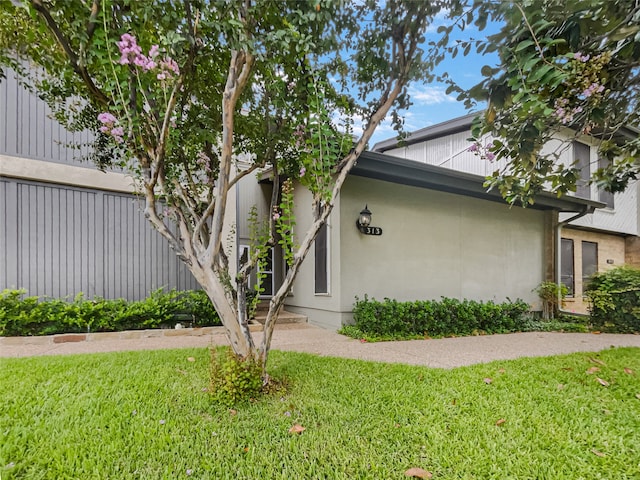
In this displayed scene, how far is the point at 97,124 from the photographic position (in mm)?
4117

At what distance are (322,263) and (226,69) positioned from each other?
12.7ft

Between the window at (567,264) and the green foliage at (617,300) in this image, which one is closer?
the green foliage at (617,300)

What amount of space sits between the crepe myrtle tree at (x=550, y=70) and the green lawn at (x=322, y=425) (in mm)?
2144

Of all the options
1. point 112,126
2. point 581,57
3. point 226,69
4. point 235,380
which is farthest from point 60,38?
point 581,57

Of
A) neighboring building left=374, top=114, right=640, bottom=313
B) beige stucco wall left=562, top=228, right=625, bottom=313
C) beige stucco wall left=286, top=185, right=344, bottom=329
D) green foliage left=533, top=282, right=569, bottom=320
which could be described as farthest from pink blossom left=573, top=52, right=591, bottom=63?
beige stucco wall left=562, top=228, right=625, bottom=313

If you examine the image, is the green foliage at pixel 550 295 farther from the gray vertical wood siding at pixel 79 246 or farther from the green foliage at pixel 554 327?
the gray vertical wood siding at pixel 79 246

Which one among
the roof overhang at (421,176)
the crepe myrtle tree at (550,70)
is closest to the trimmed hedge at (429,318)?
the roof overhang at (421,176)

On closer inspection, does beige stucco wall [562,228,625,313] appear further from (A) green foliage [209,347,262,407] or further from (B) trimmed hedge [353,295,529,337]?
(A) green foliage [209,347,262,407]

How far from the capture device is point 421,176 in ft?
21.0

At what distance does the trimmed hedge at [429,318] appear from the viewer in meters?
5.80

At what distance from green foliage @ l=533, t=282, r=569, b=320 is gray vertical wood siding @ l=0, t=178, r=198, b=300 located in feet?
27.9

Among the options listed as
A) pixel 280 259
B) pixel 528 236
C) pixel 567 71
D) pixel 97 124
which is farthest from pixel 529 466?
pixel 528 236

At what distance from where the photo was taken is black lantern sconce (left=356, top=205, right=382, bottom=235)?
620 cm

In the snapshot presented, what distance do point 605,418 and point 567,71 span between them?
2.55m
